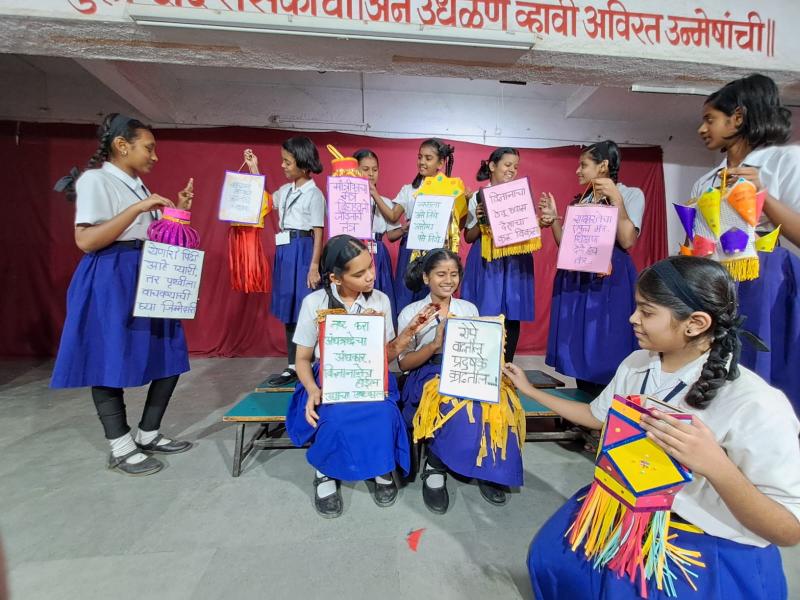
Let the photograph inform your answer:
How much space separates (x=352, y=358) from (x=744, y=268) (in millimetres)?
1364

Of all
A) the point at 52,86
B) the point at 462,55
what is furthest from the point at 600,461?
the point at 52,86

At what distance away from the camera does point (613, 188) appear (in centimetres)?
176

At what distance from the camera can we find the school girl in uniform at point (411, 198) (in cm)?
233

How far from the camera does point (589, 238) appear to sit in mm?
1825

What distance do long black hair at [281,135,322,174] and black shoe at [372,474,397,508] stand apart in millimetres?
1873

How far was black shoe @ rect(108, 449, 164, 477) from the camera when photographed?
182 centimetres

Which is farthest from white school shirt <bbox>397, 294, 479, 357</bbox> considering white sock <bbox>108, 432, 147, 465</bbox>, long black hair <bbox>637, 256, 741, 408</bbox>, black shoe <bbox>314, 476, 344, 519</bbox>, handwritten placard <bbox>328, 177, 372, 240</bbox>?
white sock <bbox>108, 432, 147, 465</bbox>

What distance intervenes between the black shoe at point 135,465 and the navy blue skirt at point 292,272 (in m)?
1.04

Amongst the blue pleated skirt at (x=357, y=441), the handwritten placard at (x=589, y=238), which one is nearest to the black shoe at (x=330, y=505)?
the blue pleated skirt at (x=357, y=441)

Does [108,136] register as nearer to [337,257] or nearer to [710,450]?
[337,257]

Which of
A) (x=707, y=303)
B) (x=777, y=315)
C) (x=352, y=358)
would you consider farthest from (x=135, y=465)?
(x=777, y=315)

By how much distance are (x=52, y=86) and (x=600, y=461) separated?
5622mm

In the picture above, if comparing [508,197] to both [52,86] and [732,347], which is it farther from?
[52,86]

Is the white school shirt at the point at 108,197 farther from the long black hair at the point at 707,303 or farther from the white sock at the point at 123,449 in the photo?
the long black hair at the point at 707,303
